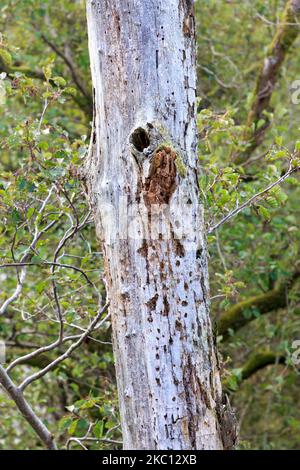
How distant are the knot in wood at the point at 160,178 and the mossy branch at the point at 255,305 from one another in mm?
3489

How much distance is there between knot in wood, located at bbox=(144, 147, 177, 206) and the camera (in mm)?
2512

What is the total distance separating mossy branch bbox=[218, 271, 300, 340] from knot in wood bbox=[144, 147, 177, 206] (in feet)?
11.4

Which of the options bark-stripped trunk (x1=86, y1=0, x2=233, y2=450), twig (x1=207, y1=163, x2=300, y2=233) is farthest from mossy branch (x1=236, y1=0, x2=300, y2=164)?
bark-stripped trunk (x1=86, y1=0, x2=233, y2=450)

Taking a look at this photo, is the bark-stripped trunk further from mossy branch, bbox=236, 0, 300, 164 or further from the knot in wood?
mossy branch, bbox=236, 0, 300, 164

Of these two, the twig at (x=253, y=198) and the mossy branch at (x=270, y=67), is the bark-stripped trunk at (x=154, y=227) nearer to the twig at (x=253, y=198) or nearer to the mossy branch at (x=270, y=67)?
the twig at (x=253, y=198)

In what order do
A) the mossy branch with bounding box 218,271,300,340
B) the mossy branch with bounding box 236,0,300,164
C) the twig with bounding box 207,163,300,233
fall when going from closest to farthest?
1. the twig with bounding box 207,163,300,233
2. the mossy branch with bounding box 236,0,300,164
3. the mossy branch with bounding box 218,271,300,340

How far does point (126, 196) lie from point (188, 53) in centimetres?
60

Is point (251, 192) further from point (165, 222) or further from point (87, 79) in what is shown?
point (87, 79)

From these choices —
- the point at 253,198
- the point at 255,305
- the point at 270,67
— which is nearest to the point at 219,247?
the point at 255,305

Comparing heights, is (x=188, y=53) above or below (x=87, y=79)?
below

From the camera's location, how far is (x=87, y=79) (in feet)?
22.2

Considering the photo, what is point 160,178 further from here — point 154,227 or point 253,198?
point 253,198

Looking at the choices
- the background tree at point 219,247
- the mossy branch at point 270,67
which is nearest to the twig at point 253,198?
the background tree at point 219,247
